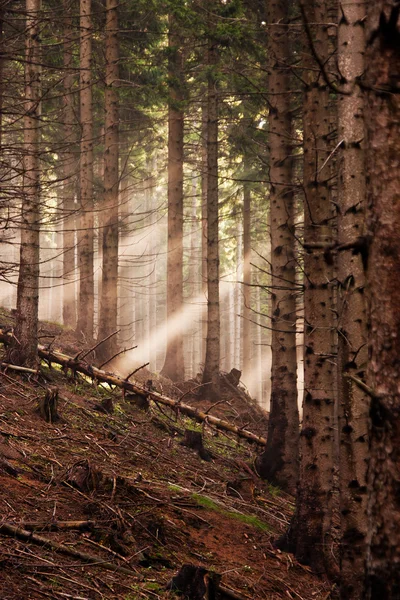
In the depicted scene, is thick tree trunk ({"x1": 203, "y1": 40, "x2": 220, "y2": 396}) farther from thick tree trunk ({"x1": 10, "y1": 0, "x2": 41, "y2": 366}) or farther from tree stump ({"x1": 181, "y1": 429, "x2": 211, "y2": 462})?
thick tree trunk ({"x1": 10, "y1": 0, "x2": 41, "y2": 366})

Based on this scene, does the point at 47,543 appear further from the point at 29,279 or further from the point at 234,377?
the point at 234,377

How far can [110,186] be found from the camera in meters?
14.6

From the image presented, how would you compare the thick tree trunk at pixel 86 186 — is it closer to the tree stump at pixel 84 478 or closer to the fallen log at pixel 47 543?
the tree stump at pixel 84 478

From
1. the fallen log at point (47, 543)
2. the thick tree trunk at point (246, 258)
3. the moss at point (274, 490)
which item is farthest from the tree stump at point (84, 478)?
the thick tree trunk at point (246, 258)

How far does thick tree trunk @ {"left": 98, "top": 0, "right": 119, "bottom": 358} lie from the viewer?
14.3 m

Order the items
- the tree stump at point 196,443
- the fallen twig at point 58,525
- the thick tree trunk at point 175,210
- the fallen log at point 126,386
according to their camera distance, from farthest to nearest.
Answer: the thick tree trunk at point 175,210
the fallen log at point 126,386
the tree stump at point 196,443
the fallen twig at point 58,525

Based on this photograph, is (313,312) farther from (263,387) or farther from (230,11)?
(263,387)

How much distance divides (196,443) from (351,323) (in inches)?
198

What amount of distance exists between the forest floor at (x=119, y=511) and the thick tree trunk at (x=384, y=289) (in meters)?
2.14

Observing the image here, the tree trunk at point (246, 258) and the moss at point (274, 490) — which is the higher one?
the tree trunk at point (246, 258)

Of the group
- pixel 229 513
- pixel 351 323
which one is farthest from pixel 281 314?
pixel 351 323

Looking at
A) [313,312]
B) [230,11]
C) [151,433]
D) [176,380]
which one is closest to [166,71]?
[230,11]

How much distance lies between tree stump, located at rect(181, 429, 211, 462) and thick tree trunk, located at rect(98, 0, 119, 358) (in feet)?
17.4

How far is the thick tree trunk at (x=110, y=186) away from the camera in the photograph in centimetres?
1429
